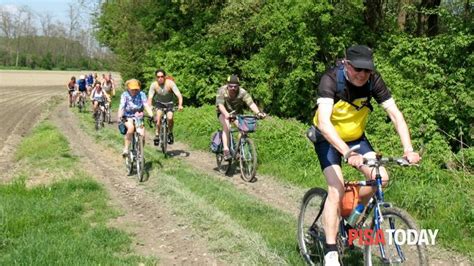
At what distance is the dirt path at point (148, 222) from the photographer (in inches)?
229

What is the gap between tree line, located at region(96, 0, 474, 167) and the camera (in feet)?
46.3

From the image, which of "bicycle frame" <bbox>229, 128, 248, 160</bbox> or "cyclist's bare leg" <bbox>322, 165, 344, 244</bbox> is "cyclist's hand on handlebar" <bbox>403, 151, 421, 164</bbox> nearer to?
"cyclist's bare leg" <bbox>322, 165, 344, 244</bbox>

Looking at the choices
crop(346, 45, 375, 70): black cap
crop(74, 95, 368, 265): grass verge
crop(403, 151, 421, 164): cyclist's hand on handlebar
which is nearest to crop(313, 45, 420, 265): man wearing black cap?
crop(346, 45, 375, 70): black cap

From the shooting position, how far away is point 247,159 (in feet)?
32.9

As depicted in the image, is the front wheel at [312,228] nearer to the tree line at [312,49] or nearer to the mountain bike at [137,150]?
the tree line at [312,49]

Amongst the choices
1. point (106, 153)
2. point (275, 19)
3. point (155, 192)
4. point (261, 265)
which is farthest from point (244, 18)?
point (261, 265)

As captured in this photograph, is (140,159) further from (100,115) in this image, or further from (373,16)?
(373,16)

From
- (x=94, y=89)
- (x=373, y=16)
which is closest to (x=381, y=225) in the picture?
(x=373, y=16)

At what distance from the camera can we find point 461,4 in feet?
50.0

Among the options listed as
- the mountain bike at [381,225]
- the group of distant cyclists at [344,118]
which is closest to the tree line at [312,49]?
the group of distant cyclists at [344,118]

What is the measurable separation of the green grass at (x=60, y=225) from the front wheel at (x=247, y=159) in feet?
9.32

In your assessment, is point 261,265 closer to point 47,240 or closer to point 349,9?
point 47,240

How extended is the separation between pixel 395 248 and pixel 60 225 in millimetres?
4684

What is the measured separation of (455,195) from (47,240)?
218 inches
